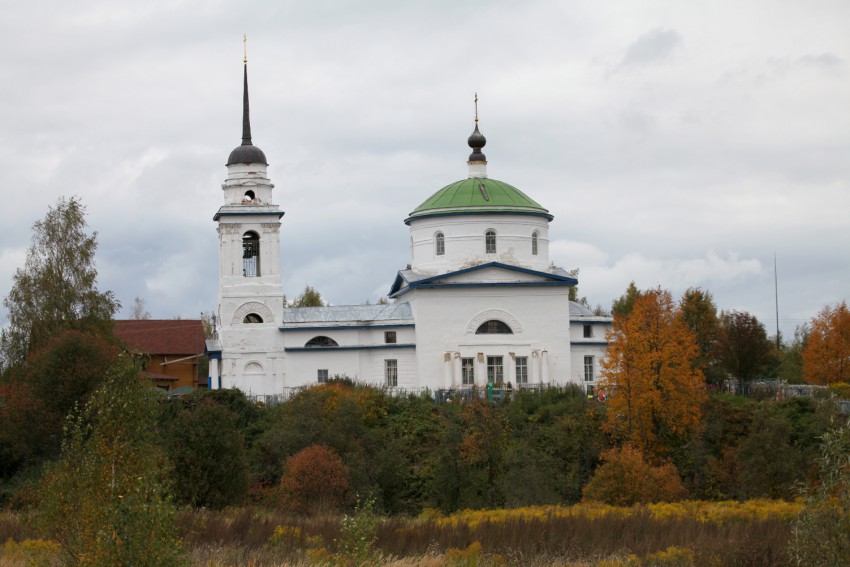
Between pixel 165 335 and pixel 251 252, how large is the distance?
41.7 feet

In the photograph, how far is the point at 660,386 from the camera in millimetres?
41719

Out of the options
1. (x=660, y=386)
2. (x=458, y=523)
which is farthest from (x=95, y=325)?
(x=458, y=523)

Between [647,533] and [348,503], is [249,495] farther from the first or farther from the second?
[647,533]

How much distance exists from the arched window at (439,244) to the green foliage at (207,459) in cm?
1838

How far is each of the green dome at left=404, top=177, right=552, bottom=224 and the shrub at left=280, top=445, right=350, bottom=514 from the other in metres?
18.1

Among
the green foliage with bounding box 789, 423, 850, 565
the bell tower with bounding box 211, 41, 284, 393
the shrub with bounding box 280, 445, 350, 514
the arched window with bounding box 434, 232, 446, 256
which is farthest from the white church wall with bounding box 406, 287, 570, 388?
the green foliage with bounding box 789, 423, 850, 565

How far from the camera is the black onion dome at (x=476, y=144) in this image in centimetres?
5566

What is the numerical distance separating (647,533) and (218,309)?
3050 cm

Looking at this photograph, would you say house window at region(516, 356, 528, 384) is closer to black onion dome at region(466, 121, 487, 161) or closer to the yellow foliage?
black onion dome at region(466, 121, 487, 161)

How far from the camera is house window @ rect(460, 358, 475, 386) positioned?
49781 millimetres

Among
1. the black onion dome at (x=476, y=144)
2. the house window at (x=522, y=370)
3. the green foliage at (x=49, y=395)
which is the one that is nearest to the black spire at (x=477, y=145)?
the black onion dome at (x=476, y=144)

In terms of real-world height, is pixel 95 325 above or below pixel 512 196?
below

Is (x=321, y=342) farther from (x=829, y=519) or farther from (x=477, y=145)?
(x=829, y=519)

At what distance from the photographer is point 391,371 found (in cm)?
5034
